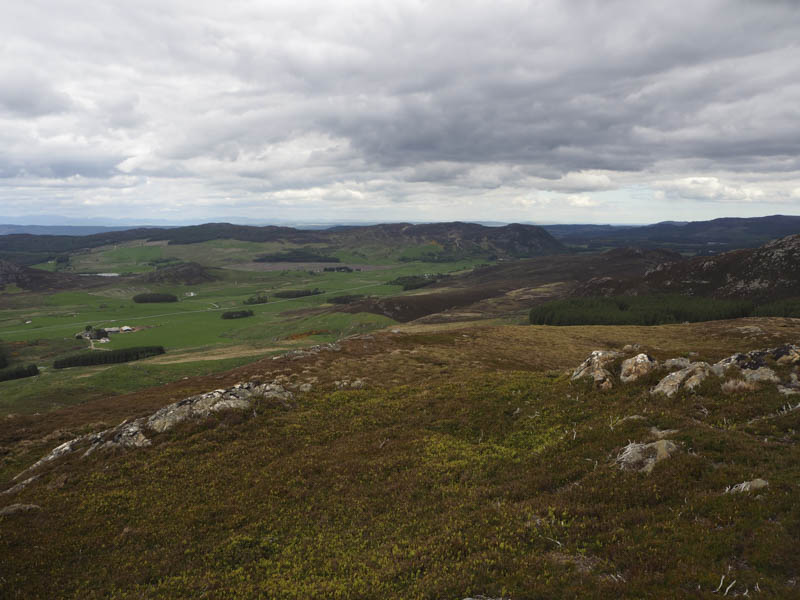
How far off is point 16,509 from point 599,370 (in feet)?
135

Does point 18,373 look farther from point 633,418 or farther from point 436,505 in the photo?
point 633,418

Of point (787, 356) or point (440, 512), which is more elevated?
point (787, 356)

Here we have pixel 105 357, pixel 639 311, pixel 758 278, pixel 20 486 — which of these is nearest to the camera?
pixel 20 486

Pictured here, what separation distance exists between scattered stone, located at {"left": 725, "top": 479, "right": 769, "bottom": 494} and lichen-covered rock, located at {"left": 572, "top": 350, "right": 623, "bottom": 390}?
1546 centimetres

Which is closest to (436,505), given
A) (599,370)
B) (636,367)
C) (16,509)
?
(599,370)

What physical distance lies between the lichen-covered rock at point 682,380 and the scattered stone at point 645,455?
27.4ft

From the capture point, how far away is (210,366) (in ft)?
380

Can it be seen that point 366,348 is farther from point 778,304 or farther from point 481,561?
point 778,304

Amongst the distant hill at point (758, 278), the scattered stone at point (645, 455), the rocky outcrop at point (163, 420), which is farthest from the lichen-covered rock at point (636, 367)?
the distant hill at point (758, 278)

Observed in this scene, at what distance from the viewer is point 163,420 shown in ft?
109

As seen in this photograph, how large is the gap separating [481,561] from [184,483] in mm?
20585

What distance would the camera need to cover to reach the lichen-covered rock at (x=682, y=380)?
996 inches

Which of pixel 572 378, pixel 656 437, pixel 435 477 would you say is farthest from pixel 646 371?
pixel 435 477

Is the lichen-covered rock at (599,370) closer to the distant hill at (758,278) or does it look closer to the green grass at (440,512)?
the green grass at (440,512)
